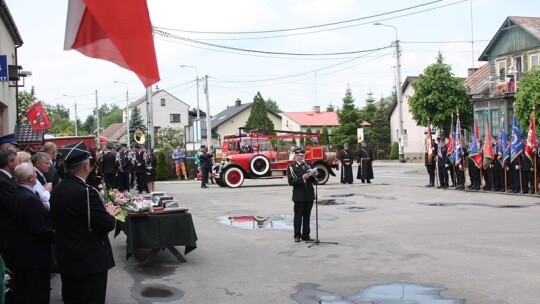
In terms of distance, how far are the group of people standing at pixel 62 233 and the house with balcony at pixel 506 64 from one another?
37.7m

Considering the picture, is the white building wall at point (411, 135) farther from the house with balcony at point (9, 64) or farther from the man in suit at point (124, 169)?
the house with balcony at point (9, 64)

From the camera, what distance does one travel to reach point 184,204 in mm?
19156

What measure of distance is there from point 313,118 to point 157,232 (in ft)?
292

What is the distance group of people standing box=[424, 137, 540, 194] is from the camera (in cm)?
1934

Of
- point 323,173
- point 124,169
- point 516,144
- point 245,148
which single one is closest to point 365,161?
point 323,173

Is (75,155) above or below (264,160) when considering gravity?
above

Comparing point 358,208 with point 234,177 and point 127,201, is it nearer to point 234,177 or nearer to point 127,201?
point 127,201

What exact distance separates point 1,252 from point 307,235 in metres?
6.55

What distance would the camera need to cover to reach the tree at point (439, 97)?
149 ft

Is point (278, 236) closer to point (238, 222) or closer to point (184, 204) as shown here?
point (238, 222)

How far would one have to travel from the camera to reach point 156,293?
781 cm

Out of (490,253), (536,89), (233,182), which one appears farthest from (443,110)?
(490,253)

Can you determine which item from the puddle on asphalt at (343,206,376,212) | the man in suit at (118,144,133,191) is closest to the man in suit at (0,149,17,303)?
the puddle on asphalt at (343,206,376,212)

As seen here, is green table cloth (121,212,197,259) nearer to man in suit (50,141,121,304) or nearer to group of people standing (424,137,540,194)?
man in suit (50,141,121,304)
